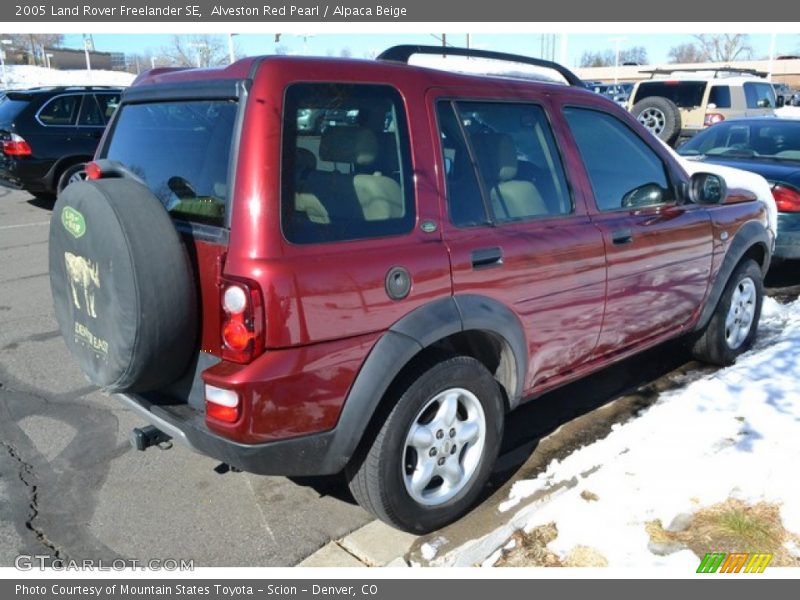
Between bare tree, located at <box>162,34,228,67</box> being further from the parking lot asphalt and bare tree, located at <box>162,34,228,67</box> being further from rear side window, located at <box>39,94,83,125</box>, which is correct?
the parking lot asphalt

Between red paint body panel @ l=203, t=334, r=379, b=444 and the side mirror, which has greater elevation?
the side mirror

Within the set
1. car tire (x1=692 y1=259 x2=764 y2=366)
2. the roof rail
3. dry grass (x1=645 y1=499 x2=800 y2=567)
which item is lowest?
dry grass (x1=645 y1=499 x2=800 y2=567)

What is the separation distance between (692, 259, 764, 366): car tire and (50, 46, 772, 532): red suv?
1439mm

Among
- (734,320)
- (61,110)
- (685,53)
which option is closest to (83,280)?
(734,320)

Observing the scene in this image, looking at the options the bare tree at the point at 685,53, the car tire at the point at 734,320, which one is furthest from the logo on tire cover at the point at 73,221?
the bare tree at the point at 685,53

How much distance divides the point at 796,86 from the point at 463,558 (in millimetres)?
65932

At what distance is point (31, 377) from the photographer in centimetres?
469

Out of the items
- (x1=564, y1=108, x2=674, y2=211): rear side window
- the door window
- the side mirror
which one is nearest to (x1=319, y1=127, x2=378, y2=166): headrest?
the door window

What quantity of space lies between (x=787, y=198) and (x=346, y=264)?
5.83 m

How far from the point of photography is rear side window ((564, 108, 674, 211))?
12.1ft

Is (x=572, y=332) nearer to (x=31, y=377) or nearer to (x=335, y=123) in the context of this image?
(x=335, y=123)

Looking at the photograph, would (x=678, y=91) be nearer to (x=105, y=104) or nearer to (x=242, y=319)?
(x=105, y=104)

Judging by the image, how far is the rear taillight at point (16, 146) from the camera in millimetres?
10117

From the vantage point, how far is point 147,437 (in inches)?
119
